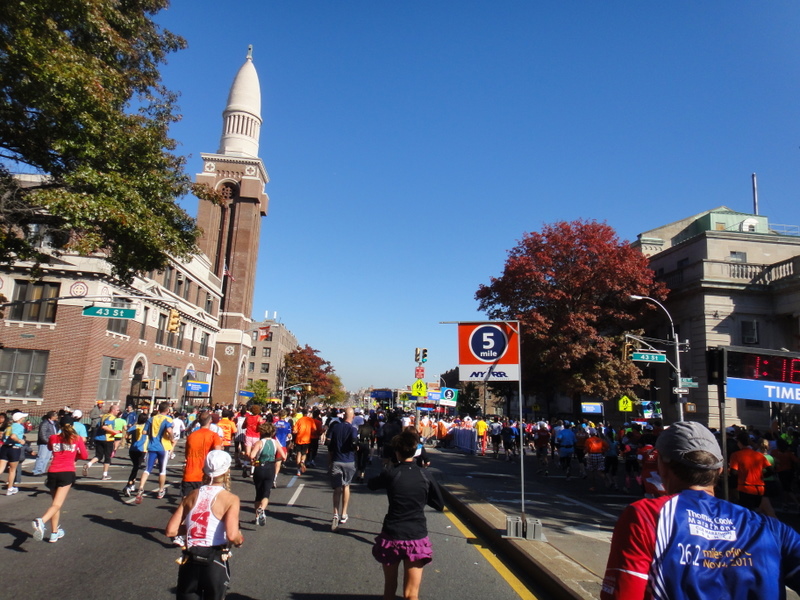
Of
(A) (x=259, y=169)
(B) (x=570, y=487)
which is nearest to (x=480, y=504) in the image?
(B) (x=570, y=487)

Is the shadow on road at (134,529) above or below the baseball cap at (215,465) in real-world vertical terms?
below

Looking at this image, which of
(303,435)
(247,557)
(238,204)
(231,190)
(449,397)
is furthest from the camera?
(231,190)

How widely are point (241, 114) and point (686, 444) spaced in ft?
235

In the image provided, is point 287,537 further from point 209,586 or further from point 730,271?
point 730,271

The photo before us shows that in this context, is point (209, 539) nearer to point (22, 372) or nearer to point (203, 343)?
point (22, 372)

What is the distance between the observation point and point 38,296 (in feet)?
98.5

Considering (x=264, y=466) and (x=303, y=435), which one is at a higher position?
(x=303, y=435)

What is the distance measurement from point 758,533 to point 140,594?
568 cm

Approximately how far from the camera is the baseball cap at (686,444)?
2537mm

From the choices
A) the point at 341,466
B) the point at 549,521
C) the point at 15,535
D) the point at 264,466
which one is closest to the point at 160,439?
the point at 264,466

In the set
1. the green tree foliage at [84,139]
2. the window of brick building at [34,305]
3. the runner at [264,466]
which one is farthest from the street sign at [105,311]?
the runner at [264,466]

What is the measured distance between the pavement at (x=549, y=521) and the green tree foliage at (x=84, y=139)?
8.98 m

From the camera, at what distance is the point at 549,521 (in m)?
9.95

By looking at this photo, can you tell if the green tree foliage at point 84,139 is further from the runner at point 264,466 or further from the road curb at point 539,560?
the road curb at point 539,560
